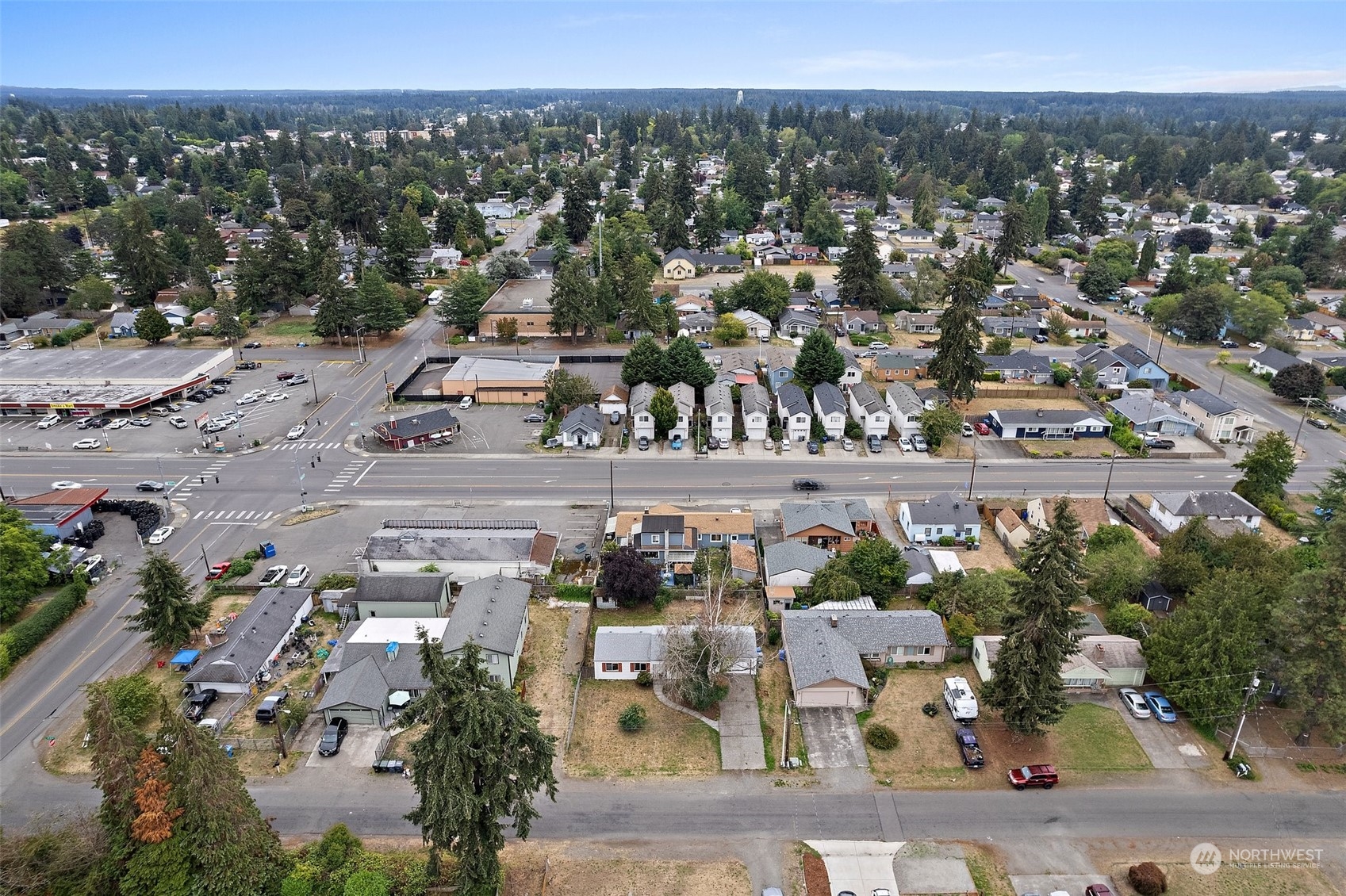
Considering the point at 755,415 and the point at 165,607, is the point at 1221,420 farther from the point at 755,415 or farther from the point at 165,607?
the point at 165,607

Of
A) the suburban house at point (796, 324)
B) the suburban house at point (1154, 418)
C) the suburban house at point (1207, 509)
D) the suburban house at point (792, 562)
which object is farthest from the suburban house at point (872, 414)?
the suburban house at point (796, 324)

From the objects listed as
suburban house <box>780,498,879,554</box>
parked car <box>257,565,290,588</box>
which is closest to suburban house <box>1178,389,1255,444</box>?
suburban house <box>780,498,879,554</box>

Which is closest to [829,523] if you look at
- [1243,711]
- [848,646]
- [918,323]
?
[848,646]

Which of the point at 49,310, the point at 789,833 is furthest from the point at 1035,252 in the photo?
the point at 49,310

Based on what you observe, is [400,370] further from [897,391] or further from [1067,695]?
[1067,695]

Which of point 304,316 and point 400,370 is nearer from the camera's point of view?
point 400,370

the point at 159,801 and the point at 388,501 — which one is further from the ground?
the point at 159,801

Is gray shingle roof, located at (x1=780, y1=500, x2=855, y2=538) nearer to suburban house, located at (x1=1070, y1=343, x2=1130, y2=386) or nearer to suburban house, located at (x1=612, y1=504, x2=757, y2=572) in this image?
suburban house, located at (x1=612, y1=504, x2=757, y2=572)
